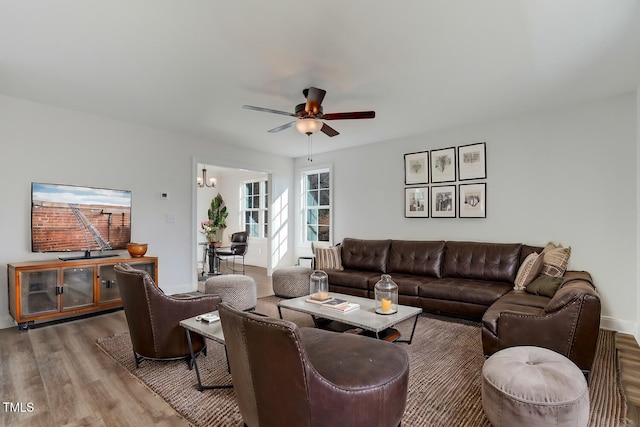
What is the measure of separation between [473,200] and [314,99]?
288 cm

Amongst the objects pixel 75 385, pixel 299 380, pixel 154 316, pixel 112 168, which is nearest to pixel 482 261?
pixel 299 380

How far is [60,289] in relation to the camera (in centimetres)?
375

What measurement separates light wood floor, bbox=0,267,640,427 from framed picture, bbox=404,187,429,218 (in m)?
2.66

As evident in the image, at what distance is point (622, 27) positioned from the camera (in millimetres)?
2359

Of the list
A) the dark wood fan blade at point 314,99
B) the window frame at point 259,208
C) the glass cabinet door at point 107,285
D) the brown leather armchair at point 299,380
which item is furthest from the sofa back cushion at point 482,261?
the window frame at point 259,208

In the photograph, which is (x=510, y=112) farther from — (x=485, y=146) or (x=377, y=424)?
Answer: (x=377, y=424)

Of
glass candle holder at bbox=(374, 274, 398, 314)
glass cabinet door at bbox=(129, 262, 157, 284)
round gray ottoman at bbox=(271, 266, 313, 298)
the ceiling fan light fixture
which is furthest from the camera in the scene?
round gray ottoman at bbox=(271, 266, 313, 298)

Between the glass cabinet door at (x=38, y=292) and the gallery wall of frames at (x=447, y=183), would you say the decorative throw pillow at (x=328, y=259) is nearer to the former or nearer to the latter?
the gallery wall of frames at (x=447, y=183)

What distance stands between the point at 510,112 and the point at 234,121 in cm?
364

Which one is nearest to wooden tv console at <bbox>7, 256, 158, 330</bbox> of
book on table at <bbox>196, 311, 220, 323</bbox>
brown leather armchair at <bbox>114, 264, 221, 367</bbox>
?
brown leather armchair at <bbox>114, 264, 221, 367</bbox>

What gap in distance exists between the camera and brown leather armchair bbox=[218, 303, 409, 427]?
4.46ft

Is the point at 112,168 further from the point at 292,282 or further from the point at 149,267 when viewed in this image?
the point at 292,282

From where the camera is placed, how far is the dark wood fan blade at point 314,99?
121 inches

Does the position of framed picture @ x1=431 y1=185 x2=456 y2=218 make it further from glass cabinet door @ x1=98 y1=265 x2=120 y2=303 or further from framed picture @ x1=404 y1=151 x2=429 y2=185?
glass cabinet door @ x1=98 y1=265 x2=120 y2=303
